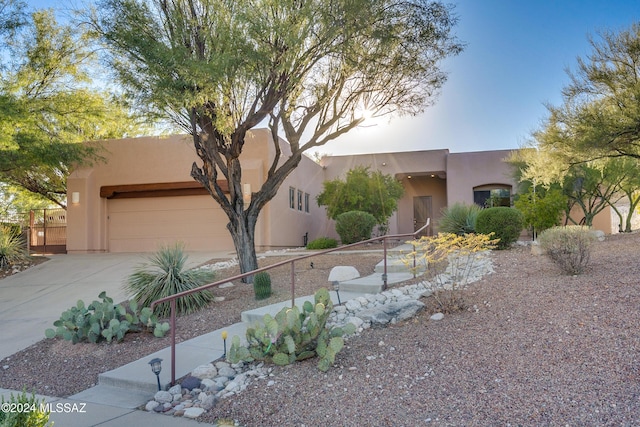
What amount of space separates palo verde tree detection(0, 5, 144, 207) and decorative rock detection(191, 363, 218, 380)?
28.8ft

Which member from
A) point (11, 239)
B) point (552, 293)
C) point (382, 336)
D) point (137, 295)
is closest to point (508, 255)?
point (552, 293)

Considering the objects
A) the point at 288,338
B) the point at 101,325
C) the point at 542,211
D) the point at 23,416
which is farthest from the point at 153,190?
the point at 23,416

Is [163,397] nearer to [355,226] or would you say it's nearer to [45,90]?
[355,226]

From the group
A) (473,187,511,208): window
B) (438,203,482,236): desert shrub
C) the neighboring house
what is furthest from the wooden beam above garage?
(473,187,511,208): window

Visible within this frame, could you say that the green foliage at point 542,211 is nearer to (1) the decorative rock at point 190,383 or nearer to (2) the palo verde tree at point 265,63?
(2) the palo verde tree at point 265,63

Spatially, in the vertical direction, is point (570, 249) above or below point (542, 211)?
below

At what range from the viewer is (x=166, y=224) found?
664 inches

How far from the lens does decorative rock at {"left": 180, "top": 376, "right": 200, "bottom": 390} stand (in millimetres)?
4703

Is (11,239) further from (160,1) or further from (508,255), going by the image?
(508,255)

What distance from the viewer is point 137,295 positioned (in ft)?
26.6

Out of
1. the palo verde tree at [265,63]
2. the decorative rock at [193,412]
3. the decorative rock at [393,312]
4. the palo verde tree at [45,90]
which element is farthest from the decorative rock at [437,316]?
the palo verde tree at [45,90]

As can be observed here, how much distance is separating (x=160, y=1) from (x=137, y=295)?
17.5ft

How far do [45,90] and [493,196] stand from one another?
17.0m

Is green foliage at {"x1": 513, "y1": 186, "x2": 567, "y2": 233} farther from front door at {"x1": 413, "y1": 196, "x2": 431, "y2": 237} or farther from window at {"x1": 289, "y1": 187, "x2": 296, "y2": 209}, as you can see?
front door at {"x1": 413, "y1": 196, "x2": 431, "y2": 237}
